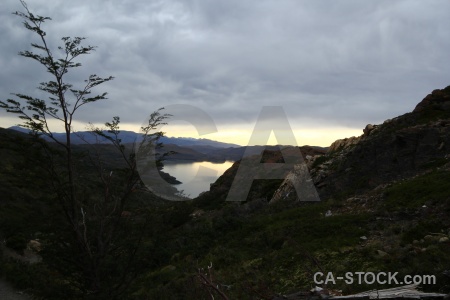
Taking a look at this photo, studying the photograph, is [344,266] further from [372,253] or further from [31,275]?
[31,275]

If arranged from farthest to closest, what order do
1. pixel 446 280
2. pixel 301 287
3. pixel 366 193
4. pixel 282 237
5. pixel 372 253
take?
pixel 366 193 → pixel 282 237 → pixel 372 253 → pixel 301 287 → pixel 446 280

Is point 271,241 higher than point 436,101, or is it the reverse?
point 436,101

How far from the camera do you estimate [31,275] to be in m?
13.3

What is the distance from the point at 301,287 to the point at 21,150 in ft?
26.3

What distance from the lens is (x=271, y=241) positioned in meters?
12.2

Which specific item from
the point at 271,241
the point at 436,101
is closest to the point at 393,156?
the point at 436,101

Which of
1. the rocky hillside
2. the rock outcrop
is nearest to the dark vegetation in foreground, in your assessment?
the rocky hillside

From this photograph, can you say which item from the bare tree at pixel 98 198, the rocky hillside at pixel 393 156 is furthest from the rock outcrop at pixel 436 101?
the bare tree at pixel 98 198

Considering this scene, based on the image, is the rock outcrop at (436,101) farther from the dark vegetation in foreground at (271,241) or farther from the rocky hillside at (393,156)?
the dark vegetation in foreground at (271,241)

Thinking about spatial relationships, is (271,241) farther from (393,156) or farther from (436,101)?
(436,101)

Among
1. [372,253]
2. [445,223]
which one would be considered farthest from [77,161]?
[445,223]

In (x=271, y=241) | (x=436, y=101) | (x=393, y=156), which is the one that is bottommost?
(x=271, y=241)

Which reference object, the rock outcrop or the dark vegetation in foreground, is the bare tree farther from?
the rock outcrop

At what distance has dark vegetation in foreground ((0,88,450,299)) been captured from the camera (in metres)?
7.98
